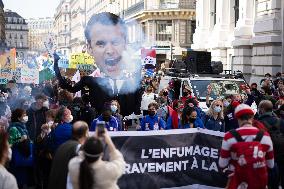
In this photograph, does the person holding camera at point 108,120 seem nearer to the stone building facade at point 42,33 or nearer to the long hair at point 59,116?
the long hair at point 59,116

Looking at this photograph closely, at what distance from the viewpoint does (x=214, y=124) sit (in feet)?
39.2

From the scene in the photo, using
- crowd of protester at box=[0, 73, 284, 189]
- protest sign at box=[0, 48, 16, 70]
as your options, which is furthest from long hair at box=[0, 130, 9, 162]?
protest sign at box=[0, 48, 16, 70]

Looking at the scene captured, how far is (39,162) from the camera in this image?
31.8 ft

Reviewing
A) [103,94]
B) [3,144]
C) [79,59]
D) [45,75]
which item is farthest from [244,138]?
[79,59]

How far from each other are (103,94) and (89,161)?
309 inches

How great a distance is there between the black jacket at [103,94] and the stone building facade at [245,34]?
44.1 ft

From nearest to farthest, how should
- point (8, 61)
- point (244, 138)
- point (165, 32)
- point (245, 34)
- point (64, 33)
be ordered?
point (244, 138)
point (8, 61)
point (245, 34)
point (64, 33)
point (165, 32)

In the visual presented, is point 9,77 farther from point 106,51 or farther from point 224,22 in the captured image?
point 224,22

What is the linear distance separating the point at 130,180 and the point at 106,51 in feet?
15.8

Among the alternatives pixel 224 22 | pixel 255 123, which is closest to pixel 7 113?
pixel 255 123

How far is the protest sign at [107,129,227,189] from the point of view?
30.2 ft

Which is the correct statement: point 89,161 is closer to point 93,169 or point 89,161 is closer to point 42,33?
point 93,169

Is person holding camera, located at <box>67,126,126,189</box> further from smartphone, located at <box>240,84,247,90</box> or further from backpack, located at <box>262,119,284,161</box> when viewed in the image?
smartphone, located at <box>240,84,247,90</box>

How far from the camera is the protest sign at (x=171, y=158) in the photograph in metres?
9.21
